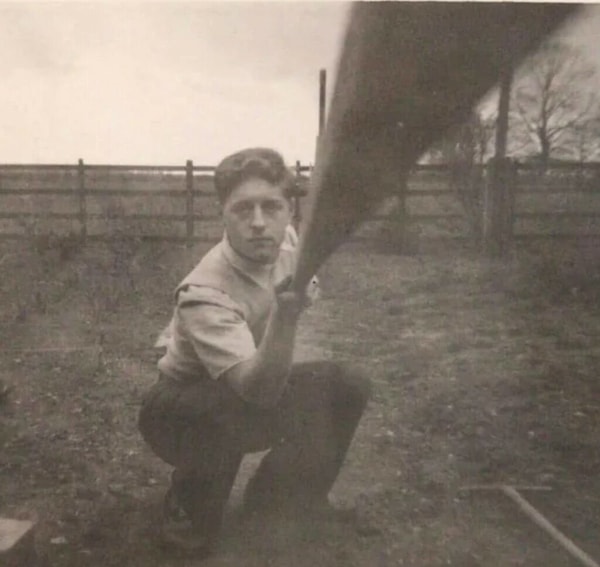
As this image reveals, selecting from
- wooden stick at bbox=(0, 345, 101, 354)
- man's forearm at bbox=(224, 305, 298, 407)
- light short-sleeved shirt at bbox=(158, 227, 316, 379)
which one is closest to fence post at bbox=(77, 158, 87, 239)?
wooden stick at bbox=(0, 345, 101, 354)

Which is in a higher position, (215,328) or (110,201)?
(110,201)

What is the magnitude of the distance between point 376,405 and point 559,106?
0.43 meters

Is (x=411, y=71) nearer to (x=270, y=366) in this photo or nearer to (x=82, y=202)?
(x=270, y=366)

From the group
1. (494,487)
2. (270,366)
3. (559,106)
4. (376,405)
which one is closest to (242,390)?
(270,366)

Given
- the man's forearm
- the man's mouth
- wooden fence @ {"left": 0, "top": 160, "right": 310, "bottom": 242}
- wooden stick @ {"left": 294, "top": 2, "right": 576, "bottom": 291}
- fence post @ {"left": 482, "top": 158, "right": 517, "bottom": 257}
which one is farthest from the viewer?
fence post @ {"left": 482, "top": 158, "right": 517, "bottom": 257}

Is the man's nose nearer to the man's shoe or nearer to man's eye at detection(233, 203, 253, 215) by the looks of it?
Result: man's eye at detection(233, 203, 253, 215)

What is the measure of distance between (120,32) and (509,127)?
0.46 meters

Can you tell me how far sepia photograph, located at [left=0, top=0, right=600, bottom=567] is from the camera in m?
0.84

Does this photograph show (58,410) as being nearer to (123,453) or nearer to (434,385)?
(123,453)

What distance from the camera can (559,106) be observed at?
94cm

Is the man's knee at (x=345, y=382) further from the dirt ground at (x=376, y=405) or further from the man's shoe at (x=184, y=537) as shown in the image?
the man's shoe at (x=184, y=537)

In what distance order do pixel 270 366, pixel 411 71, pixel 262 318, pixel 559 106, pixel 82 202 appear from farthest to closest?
pixel 82 202, pixel 559 106, pixel 262 318, pixel 270 366, pixel 411 71

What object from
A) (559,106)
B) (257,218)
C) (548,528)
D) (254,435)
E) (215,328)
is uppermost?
(559,106)

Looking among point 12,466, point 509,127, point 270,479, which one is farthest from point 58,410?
point 509,127
